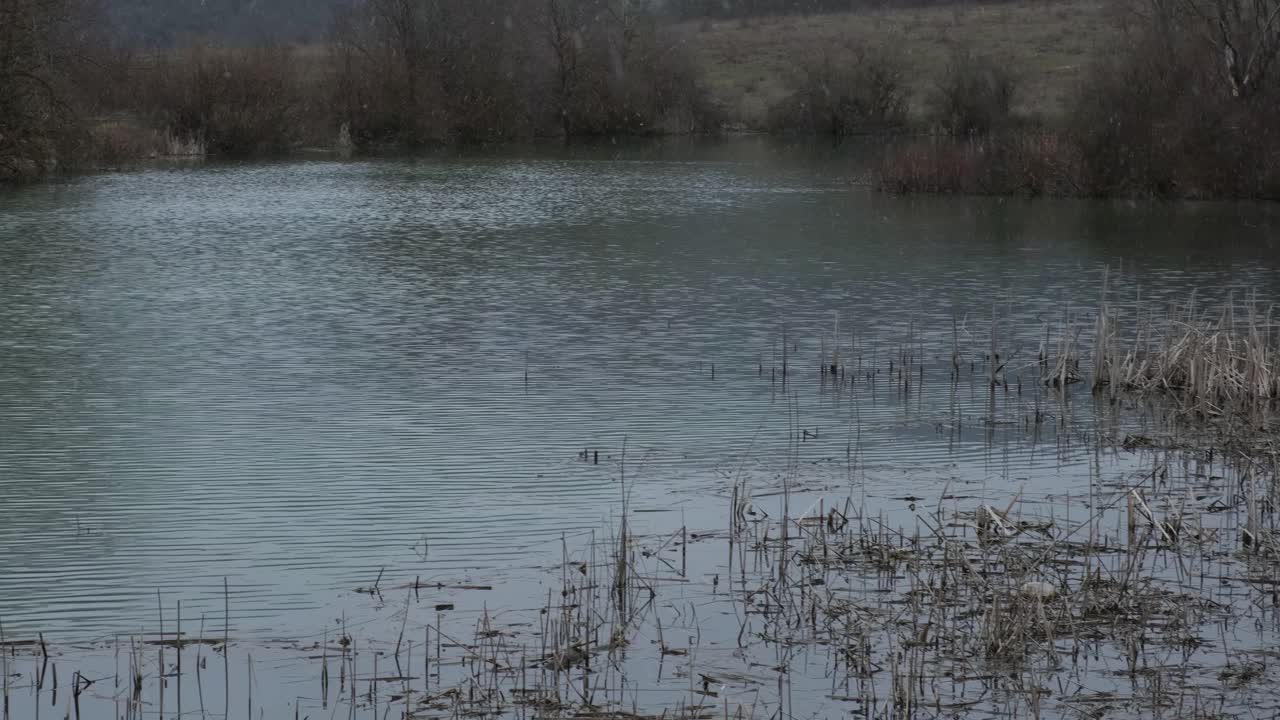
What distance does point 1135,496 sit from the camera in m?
7.96

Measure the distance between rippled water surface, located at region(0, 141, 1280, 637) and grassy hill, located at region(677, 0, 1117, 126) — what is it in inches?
936

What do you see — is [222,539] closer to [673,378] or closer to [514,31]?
[673,378]

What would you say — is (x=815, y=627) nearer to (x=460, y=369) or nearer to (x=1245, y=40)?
(x=460, y=369)

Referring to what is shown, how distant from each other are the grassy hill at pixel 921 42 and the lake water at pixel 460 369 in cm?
2472

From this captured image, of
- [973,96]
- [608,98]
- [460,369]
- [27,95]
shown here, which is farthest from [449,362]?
[608,98]

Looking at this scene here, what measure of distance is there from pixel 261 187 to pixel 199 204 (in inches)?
162

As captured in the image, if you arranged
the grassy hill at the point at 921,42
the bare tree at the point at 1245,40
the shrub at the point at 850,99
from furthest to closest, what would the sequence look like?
the grassy hill at the point at 921,42, the shrub at the point at 850,99, the bare tree at the point at 1245,40

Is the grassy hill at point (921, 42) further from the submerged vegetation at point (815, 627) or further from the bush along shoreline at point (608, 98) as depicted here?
the submerged vegetation at point (815, 627)

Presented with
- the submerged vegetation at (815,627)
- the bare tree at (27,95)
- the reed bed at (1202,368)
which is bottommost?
the submerged vegetation at (815,627)

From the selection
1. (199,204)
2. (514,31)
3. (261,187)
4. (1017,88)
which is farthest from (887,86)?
(199,204)

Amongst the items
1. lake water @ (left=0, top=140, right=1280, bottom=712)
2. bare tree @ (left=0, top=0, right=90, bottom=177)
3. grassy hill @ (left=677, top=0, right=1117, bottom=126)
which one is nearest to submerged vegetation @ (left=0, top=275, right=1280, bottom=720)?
lake water @ (left=0, top=140, right=1280, bottom=712)

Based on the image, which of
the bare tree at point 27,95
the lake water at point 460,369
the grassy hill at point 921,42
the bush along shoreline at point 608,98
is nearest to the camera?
the lake water at point 460,369

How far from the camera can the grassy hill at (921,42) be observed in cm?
5316

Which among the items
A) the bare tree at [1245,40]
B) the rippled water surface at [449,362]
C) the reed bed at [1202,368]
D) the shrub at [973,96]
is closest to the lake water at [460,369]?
the rippled water surface at [449,362]
